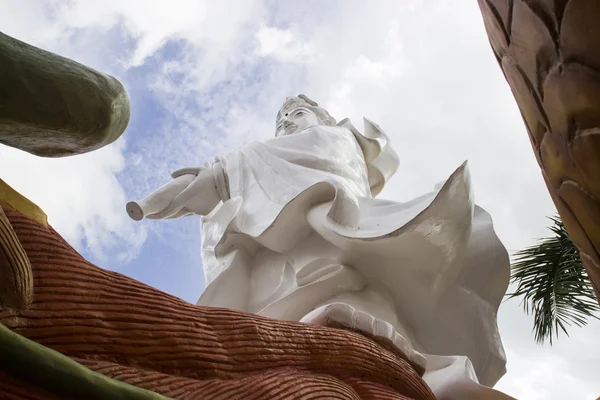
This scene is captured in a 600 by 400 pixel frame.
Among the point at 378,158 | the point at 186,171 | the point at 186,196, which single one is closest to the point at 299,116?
the point at 378,158

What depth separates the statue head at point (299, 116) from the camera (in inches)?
182

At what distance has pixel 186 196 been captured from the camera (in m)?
3.46

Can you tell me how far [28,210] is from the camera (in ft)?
3.27

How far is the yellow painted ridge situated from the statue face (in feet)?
11.6

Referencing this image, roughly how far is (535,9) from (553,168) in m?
0.17

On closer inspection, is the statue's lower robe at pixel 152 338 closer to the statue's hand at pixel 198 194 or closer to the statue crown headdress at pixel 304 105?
the statue's hand at pixel 198 194

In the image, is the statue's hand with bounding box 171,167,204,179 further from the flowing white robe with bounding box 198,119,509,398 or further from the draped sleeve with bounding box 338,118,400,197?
the draped sleeve with bounding box 338,118,400,197

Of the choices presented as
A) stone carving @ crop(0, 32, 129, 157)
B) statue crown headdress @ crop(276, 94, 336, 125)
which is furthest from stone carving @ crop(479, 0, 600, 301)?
statue crown headdress @ crop(276, 94, 336, 125)

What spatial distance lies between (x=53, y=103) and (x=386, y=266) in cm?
192


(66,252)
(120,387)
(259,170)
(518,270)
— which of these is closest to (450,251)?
(259,170)

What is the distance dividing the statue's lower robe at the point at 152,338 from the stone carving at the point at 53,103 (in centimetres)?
20

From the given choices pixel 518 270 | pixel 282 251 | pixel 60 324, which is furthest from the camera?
pixel 518 270

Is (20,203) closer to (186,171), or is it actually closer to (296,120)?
(186,171)

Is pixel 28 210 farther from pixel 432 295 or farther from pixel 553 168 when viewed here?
pixel 432 295
